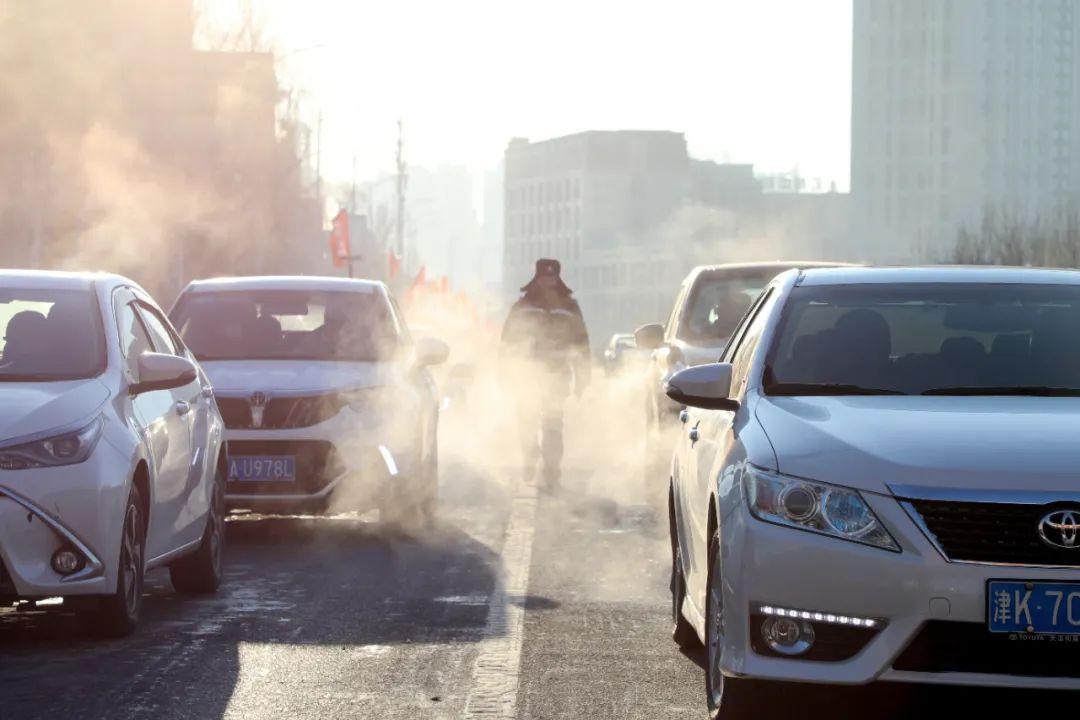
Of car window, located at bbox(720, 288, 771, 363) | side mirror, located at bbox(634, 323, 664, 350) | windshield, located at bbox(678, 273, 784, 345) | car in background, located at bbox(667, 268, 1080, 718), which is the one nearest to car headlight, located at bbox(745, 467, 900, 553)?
car in background, located at bbox(667, 268, 1080, 718)

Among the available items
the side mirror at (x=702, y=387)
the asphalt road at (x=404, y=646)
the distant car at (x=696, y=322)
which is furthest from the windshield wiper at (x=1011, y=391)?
the distant car at (x=696, y=322)

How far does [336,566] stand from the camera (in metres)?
11.4

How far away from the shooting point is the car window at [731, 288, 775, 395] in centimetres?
738

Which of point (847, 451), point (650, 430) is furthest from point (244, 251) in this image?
point (847, 451)

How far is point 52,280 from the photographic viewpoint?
9.62 metres

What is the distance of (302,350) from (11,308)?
4.55 meters

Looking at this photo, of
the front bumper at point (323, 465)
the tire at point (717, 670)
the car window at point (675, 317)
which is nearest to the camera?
the tire at point (717, 670)

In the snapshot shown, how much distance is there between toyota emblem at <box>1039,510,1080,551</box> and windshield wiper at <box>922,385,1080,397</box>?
1.25 m

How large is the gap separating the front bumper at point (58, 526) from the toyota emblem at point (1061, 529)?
3.94 m

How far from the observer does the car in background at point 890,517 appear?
562 cm

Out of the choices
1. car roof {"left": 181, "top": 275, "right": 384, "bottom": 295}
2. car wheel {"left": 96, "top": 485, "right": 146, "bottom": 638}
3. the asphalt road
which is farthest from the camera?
car roof {"left": 181, "top": 275, "right": 384, "bottom": 295}

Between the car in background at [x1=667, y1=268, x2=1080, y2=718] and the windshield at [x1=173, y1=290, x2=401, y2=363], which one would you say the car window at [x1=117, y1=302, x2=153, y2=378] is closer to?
the car in background at [x1=667, y1=268, x2=1080, y2=718]

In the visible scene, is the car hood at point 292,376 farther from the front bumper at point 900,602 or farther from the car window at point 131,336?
the front bumper at point 900,602

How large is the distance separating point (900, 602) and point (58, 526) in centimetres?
369
